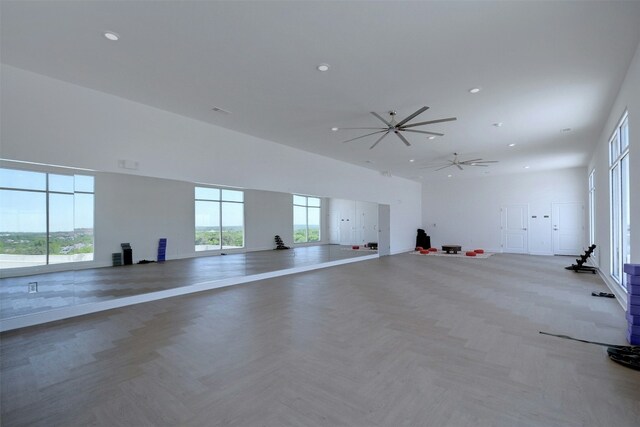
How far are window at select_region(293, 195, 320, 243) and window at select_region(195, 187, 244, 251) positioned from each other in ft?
5.16

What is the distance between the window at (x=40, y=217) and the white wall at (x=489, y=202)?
542 inches

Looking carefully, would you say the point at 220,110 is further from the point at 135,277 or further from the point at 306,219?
the point at 306,219

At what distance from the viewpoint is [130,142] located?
5.17 metres

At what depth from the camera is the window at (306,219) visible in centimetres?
857

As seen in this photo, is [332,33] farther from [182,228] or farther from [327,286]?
[182,228]

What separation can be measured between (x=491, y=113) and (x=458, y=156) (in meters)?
3.84

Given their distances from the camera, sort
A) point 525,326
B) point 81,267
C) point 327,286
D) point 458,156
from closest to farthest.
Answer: point 525,326, point 81,267, point 327,286, point 458,156

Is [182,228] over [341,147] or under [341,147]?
under

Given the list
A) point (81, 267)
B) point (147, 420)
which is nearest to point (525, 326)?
point (147, 420)

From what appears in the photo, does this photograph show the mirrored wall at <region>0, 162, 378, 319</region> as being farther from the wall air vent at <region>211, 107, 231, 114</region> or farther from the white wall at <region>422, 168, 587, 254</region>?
the white wall at <region>422, 168, 587, 254</region>

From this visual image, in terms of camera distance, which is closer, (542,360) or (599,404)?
(599,404)

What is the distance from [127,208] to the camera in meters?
7.66

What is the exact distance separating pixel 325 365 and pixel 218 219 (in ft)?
19.6

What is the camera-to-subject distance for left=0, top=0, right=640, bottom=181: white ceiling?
292 cm
